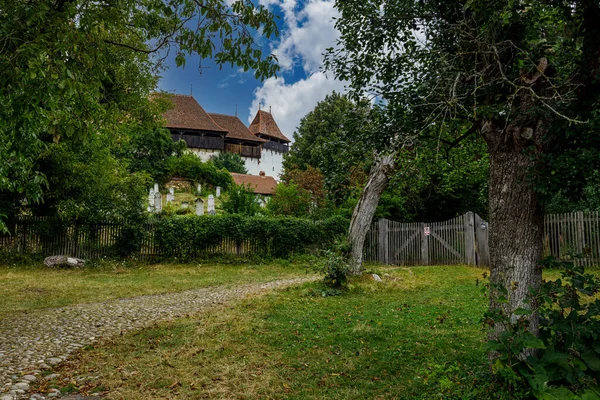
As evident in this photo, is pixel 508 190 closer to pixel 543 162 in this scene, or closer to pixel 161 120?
pixel 543 162

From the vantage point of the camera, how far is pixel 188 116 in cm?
5869

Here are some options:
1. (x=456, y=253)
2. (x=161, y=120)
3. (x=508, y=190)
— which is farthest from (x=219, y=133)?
(x=508, y=190)

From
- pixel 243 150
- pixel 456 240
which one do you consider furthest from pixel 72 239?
pixel 243 150

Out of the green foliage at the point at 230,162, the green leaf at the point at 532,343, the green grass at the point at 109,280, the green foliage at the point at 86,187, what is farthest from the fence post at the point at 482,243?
the green foliage at the point at 230,162

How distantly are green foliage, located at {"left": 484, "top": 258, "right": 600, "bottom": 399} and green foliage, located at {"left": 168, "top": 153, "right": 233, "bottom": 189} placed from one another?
41085mm

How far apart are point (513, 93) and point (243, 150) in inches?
2451

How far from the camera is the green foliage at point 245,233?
1659 cm

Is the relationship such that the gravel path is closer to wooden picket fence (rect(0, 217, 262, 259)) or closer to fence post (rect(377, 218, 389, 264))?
wooden picket fence (rect(0, 217, 262, 259))

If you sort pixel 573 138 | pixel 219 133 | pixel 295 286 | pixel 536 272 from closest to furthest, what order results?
pixel 573 138 → pixel 536 272 → pixel 295 286 → pixel 219 133

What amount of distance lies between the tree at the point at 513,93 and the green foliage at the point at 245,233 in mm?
13256

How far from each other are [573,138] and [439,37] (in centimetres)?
200

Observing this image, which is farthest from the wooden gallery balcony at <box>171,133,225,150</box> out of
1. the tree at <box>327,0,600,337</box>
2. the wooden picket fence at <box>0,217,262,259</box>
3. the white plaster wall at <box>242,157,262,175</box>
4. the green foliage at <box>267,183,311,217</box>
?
the tree at <box>327,0,600,337</box>

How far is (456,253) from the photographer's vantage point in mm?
15867

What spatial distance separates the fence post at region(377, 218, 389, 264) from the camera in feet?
57.1
